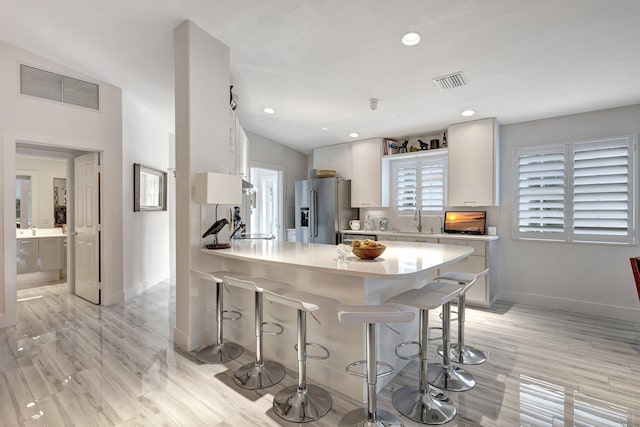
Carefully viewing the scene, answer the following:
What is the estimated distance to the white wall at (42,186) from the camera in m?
5.61

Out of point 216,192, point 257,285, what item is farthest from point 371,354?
point 216,192

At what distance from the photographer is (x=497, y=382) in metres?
2.36

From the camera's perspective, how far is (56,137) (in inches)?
148

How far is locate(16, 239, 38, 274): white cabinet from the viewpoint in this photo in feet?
16.5

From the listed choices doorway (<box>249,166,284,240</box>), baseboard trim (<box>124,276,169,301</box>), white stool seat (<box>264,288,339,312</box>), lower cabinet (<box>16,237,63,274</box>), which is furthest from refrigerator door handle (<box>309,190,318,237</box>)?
lower cabinet (<box>16,237,63,274</box>)

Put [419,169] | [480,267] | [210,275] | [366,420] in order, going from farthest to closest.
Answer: [419,169], [480,267], [210,275], [366,420]

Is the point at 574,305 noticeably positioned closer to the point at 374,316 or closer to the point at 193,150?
the point at 374,316

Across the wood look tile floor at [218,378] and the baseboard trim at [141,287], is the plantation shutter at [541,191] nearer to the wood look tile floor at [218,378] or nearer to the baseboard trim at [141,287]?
the wood look tile floor at [218,378]

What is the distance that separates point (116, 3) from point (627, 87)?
16.3 ft

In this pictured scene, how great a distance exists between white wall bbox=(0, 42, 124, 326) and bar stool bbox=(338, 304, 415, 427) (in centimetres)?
376

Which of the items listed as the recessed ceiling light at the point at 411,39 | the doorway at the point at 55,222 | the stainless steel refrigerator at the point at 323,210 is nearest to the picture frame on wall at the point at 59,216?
the doorway at the point at 55,222

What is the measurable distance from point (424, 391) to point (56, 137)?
470cm

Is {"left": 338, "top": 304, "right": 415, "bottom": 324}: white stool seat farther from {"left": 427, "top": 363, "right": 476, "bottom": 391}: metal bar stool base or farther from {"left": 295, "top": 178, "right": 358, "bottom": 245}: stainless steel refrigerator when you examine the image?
{"left": 295, "top": 178, "right": 358, "bottom": 245}: stainless steel refrigerator

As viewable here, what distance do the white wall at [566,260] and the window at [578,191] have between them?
0.36 ft
